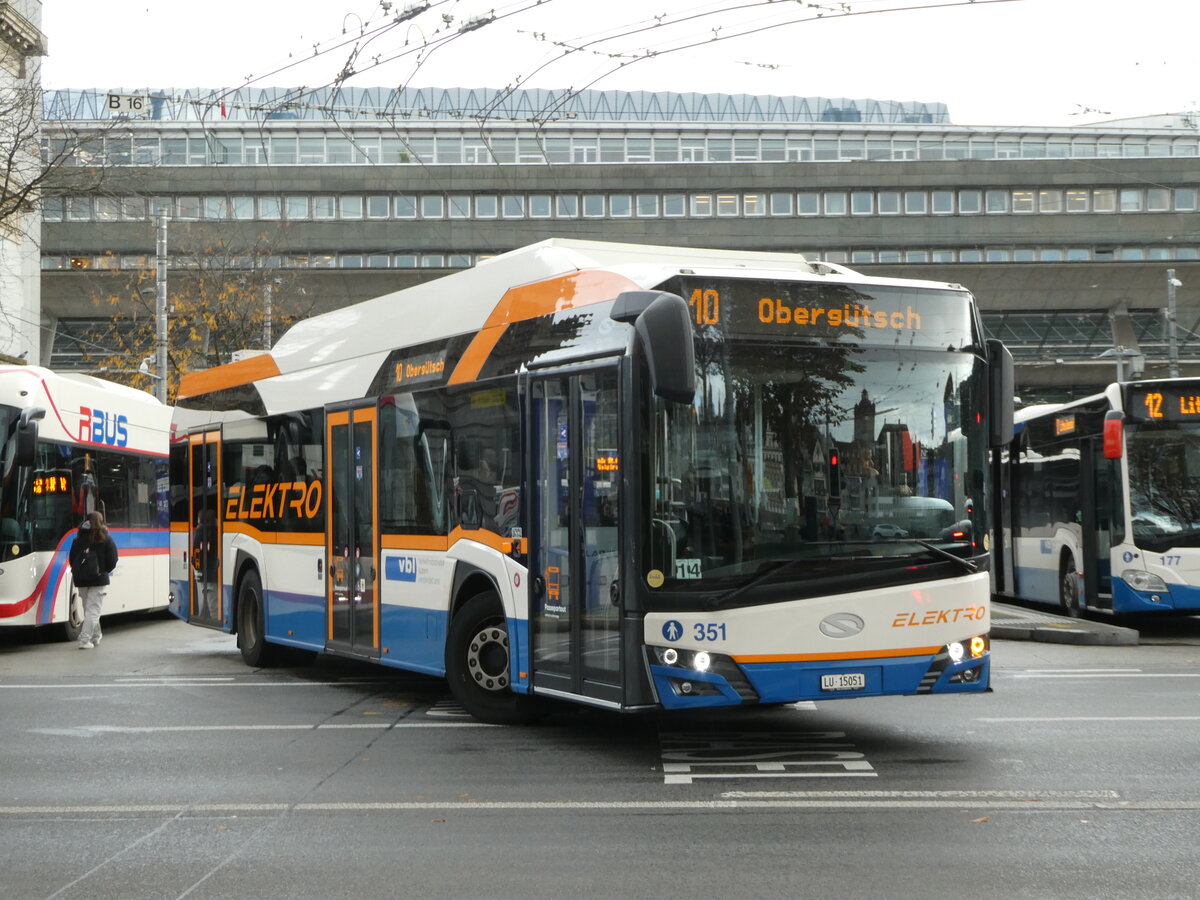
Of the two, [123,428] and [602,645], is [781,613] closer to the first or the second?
[602,645]

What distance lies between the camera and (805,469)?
8820mm

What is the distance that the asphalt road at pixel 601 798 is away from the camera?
637 centimetres

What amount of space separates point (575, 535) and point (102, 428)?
506 inches

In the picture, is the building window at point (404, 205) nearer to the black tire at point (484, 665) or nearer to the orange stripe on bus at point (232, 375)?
the orange stripe on bus at point (232, 375)

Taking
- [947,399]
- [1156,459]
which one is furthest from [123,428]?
[947,399]

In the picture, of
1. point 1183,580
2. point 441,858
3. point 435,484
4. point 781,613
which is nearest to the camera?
point 441,858

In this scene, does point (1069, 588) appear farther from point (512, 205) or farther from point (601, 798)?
point (512, 205)

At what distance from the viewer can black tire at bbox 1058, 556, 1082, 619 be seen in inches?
781

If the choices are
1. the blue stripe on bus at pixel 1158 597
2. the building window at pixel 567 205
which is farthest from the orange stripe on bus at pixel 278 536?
the building window at pixel 567 205

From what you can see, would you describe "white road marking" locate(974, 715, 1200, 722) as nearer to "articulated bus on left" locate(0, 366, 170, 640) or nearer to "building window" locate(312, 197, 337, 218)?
"articulated bus on left" locate(0, 366, 170, 640)

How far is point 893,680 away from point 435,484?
389cm

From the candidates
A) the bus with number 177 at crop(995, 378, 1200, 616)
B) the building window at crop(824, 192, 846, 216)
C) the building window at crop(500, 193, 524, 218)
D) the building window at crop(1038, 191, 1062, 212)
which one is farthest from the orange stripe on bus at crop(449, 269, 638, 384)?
the building window at crop(1038, 191, 1062, 212)

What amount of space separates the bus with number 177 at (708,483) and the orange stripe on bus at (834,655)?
13 millimetres

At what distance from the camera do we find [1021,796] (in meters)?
8.00
